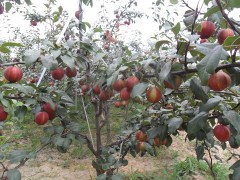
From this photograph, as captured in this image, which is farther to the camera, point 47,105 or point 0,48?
point 47,105

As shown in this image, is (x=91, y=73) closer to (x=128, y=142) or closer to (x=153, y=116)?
(x=153, y=116)

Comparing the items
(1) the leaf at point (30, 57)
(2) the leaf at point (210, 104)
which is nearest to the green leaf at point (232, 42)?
(2) the leaf at point (210, 104)

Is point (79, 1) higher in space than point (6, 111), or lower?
higher

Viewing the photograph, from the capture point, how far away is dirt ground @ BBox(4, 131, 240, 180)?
290 centimetres

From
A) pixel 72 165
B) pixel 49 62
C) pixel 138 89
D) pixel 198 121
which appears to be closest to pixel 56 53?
pixel 49 62

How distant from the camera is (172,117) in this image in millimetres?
1330

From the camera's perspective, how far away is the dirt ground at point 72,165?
9.52 ft

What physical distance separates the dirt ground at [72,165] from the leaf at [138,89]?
2.12 metres

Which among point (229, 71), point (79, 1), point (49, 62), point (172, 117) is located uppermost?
point (79, 1)

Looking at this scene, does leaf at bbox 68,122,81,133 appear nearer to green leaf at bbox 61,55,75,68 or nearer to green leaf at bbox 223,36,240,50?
green leaf at bbox 61,55,75,68

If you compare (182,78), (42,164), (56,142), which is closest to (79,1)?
(56,142)

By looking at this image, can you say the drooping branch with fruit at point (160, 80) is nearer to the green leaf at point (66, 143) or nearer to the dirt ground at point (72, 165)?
the green leaf at point (66, 143)

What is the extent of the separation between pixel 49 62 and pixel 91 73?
452mm

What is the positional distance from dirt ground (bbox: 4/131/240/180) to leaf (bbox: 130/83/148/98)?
2124 millimetres
